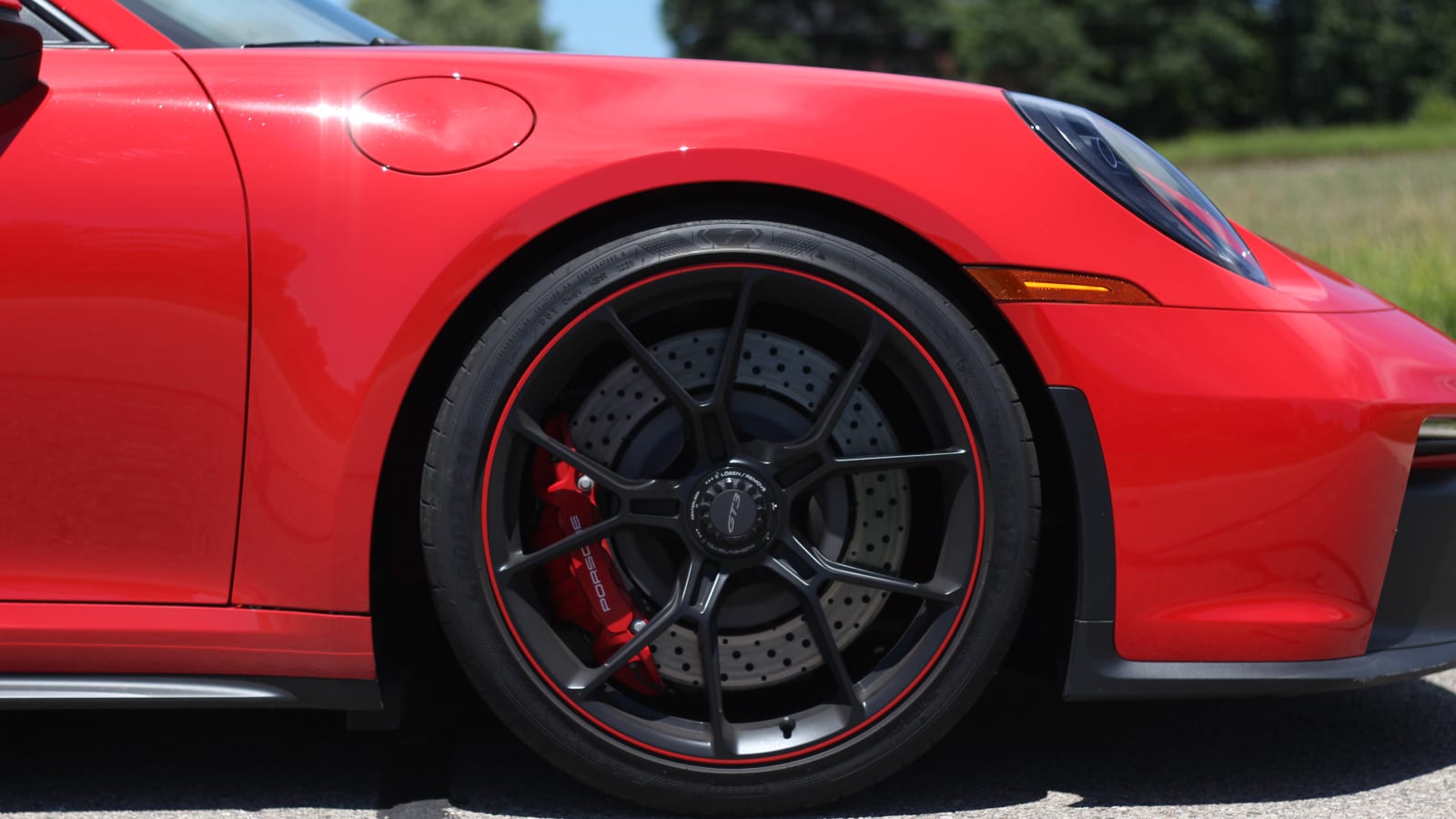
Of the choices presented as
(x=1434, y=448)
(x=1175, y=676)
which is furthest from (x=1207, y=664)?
(x=1434, y=448)

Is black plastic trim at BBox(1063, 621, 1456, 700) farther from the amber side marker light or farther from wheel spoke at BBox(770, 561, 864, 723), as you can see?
the amber side marker light

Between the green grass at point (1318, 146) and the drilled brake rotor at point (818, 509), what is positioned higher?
the green grass at point (1318, 146)

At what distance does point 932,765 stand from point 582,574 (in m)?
0.69

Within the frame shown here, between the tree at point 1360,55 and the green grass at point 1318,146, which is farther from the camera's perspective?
the tree at point 1360,55

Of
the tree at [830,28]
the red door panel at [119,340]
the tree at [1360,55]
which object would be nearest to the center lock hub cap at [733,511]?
the red door panel at [119,340]

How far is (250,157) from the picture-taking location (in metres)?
1.83

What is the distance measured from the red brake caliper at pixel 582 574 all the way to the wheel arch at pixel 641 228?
0.19m

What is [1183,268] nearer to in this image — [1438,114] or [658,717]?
[658,717]

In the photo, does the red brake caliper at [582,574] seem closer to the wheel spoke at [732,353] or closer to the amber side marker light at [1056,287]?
the wheel spoke at [732,353]

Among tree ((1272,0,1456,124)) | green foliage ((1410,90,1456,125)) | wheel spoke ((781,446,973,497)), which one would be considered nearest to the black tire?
wheel spoke ((781,446,973,497))

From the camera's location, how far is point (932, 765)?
7.23 ft

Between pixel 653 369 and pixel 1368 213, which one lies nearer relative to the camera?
pixel 653 369

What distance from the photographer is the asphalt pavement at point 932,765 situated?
6.70 feet

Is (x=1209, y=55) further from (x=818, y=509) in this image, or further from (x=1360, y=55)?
(x=818, y=509)
